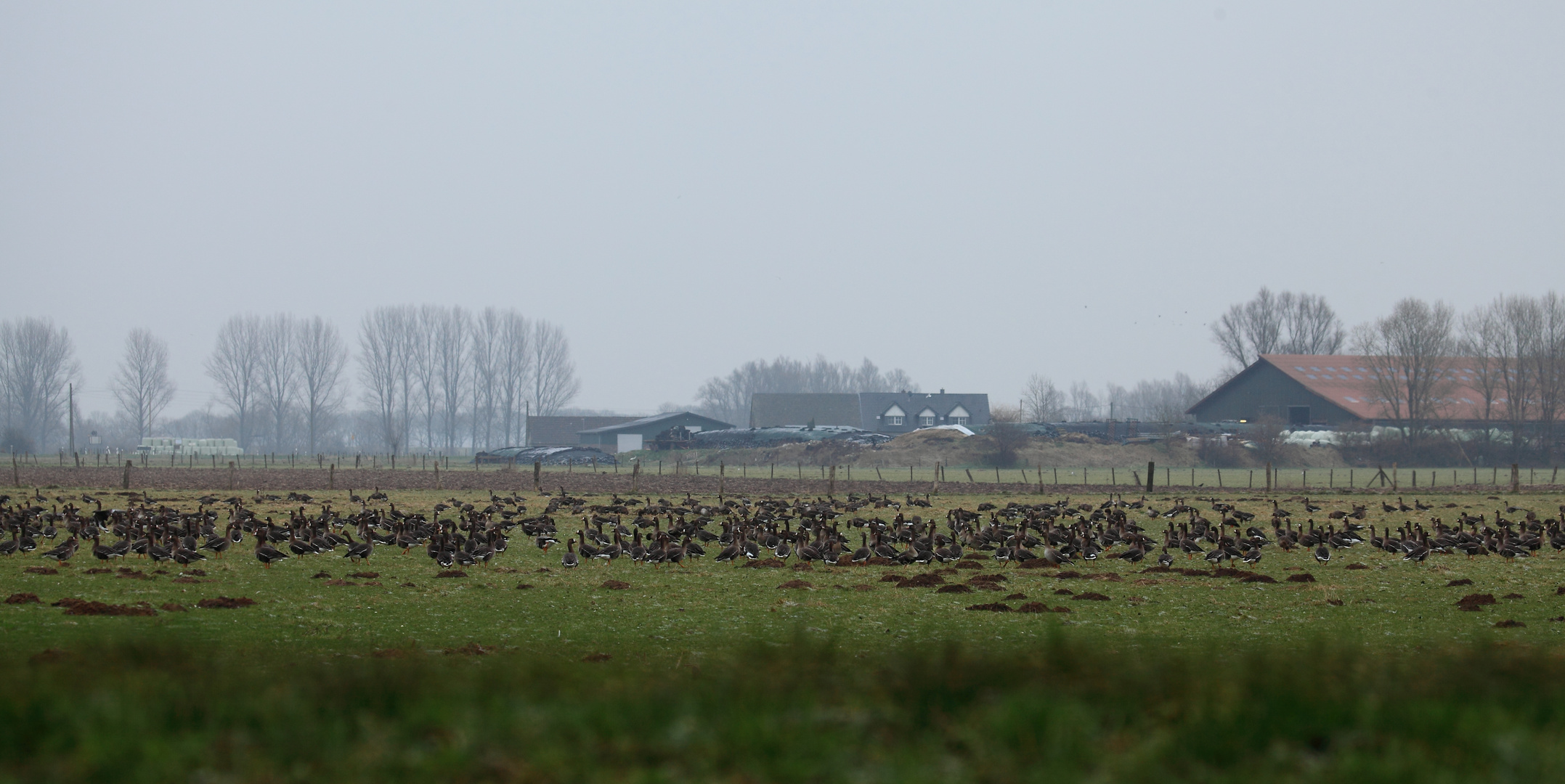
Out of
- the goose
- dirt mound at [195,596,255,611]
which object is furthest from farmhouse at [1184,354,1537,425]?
dirt mound at [195,596,255,611]

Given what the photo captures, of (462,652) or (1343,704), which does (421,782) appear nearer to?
(1343,704)

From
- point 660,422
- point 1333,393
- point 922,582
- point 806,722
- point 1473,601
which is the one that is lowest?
point 922,582

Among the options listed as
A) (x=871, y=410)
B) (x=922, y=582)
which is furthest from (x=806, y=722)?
(x=871, y=410)

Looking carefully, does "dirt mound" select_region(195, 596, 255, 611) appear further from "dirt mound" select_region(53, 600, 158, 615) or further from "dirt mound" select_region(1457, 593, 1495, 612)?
"dirt mound" select_region(1457, 593, 1495, 612)

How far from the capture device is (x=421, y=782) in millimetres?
5277

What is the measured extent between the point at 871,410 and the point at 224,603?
13628cm

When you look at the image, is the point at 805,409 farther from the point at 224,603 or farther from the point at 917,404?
the point at 224,603

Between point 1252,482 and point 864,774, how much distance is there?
7124 cm

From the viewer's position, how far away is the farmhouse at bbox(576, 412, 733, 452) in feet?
395

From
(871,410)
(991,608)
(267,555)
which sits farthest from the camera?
(871,410)

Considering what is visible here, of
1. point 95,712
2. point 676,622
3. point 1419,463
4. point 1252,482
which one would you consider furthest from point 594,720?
point 1419,463

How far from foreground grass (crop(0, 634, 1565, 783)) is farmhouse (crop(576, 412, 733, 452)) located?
110 meters

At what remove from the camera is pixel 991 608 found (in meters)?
17.9

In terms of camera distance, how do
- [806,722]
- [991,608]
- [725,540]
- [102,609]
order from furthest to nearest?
[725,540]
[991,608]
[102,609]
[806,722]
